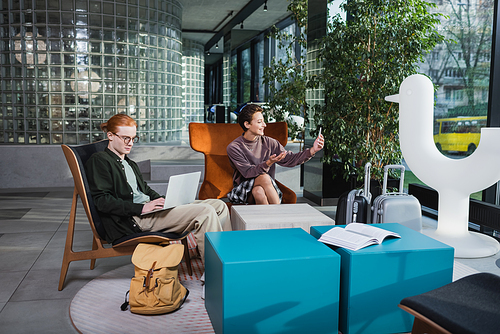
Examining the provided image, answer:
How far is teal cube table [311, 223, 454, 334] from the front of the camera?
1.65 metres

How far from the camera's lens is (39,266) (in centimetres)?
262

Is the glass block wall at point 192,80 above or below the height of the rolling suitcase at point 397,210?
above

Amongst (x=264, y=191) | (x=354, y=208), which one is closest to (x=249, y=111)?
(x=264, y=191)

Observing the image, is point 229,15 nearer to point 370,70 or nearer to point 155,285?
point 370,70

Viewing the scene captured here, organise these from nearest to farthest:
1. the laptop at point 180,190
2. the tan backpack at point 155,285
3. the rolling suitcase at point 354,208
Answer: the tan backpack at point 155,285, the laptop at point 180,190, the rolling suitcase at point 354,208

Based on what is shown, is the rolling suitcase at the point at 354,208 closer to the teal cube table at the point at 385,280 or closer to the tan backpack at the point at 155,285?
the teal cube table at the point at 385,280

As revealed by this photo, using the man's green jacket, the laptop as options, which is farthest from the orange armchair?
the man's green jacket

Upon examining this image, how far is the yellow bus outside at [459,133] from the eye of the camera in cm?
382

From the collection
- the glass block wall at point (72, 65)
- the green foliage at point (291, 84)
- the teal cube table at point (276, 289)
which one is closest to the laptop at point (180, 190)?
the teal cube table at point (276, 289)

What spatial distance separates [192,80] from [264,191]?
8.45 m

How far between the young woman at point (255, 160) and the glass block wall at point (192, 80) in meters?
7.87

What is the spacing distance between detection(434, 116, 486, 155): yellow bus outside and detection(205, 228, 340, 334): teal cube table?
2.83 meters

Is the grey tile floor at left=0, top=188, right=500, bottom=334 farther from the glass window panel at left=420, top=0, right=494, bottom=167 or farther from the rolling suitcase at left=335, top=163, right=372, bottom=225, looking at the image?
the glass window panel at left=420, top=0, right=494, bottom=167

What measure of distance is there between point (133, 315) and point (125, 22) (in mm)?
4862
